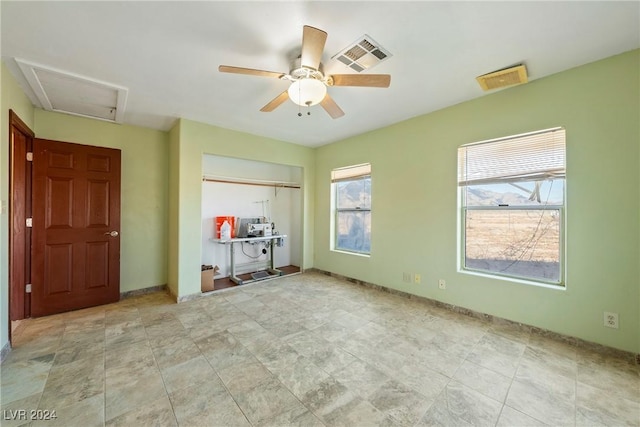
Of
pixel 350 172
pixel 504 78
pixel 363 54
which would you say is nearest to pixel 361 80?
pixel 363 54

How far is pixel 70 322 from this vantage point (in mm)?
2818

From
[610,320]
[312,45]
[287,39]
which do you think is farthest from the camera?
[610,320]

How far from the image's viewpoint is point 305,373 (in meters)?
1.95

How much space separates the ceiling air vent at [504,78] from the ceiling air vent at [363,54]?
1.08m

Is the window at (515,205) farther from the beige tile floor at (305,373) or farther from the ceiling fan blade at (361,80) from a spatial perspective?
the ceiling fan blade at (361,80)

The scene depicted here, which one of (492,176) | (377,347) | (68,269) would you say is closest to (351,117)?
(492,176)

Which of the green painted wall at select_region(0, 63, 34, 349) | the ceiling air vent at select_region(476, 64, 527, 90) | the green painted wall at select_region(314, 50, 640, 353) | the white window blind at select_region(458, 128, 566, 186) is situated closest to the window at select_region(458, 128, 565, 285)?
the white window blind at select_region(458, 128, 566, 186)

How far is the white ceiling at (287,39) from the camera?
1651 millimetres

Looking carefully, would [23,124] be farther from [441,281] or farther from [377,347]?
[441,281]

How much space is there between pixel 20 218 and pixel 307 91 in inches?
135

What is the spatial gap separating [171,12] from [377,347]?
10.1ft

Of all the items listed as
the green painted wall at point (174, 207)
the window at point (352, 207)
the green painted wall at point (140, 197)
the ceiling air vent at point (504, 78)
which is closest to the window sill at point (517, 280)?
the window at point (352, 207)

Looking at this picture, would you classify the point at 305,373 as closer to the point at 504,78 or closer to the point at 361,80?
the point at 361,80

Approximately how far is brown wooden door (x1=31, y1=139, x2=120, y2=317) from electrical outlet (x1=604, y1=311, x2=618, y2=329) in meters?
5.45
